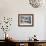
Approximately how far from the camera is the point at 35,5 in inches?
186

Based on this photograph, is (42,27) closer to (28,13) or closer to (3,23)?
(28,13)

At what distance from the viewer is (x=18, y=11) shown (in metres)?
4.71

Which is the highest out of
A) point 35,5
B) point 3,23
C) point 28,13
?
point 35,5

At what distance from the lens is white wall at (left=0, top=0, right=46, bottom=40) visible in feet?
15.3

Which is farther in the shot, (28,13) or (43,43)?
(28,13)

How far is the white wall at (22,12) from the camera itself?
466 centimetres

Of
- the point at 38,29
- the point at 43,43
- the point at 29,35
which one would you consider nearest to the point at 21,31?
the point at 29,35

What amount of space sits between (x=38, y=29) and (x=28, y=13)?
0.67 meters

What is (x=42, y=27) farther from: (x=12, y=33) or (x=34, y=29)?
(x=12, y=33)

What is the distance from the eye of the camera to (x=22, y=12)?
470cm

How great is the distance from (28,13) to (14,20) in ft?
1.83

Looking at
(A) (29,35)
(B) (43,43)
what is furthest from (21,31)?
(B) (43,43)

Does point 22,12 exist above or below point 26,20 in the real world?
above

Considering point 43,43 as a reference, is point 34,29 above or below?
above
